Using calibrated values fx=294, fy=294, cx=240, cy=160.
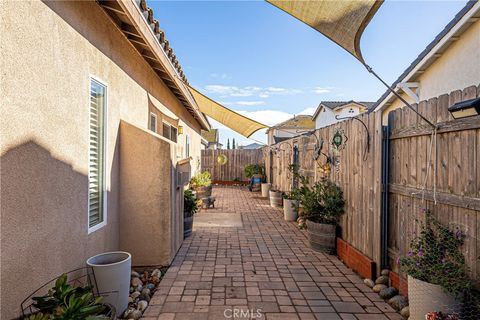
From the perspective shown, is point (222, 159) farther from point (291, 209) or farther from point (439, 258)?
point (439, 258)

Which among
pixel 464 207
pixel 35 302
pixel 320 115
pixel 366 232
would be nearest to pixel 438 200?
pixel 464 207

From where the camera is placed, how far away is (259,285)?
3.90 metres

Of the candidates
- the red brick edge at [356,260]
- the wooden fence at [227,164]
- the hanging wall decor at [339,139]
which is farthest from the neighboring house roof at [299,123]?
the red brick edge at [356,260]

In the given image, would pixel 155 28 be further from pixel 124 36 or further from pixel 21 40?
pixel 21 40

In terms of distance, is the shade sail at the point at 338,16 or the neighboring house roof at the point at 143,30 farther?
the neighboring house roof at the point at 143,30

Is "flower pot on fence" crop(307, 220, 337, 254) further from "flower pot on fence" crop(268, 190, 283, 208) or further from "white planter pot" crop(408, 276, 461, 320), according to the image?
"flower pot on fence" crop(268, 190, 283, 208)

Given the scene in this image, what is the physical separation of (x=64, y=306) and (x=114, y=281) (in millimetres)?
837

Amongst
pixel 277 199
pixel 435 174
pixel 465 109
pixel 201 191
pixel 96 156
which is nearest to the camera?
pixel 465 109

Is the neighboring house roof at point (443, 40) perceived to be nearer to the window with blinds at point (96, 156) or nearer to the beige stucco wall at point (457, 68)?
the beige stucco wall at point (457, 68)

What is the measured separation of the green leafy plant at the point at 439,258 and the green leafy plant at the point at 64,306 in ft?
8.99

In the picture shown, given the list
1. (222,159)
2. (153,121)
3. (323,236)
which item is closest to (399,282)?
(323,236)

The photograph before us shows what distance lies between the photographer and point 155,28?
4738mm

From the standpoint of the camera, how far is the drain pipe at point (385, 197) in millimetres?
3883

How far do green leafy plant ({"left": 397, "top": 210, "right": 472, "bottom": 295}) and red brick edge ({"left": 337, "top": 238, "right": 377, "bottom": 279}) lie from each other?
111 centimetres
